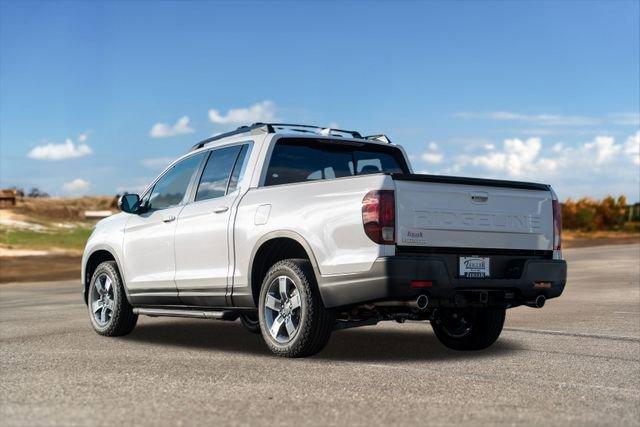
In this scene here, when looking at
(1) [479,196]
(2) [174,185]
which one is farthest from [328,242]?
(2) [174,185]

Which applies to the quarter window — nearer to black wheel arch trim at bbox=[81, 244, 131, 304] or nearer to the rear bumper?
black wheel arch trim at bbox=[81, 244, 131, 304]

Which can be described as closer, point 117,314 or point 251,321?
point 251,321

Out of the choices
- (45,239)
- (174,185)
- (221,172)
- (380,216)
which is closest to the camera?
(380,216)

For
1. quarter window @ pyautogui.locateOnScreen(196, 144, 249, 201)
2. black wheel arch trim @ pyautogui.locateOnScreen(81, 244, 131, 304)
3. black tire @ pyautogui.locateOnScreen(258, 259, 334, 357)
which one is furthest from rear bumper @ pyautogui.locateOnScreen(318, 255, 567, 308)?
black wheel arch trim @ pyautogui.locateOnScreen(81, 244, 131, 304)

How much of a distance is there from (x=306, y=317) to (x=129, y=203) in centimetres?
332

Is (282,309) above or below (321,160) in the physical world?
below

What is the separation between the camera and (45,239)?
43062 mm

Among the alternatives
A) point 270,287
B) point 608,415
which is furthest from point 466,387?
Result: point 270,287

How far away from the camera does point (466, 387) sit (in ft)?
20.7

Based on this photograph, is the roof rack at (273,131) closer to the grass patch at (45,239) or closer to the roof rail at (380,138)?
the roof rail at (380,138)

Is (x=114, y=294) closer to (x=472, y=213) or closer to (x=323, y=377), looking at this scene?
(x=323, y=377)

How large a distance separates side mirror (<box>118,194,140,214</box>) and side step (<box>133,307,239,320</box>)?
1.11 m

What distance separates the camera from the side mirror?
979 centimetres

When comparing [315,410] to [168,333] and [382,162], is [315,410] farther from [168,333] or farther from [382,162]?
[168,333]
